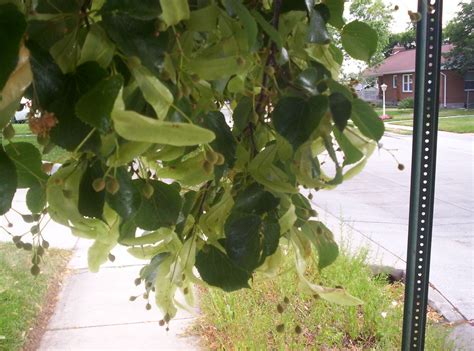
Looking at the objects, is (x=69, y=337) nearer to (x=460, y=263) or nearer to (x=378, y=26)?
(x=378, y=26)

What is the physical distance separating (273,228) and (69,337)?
87.1 inches

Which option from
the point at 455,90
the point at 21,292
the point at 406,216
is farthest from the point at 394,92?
the point at 21,292

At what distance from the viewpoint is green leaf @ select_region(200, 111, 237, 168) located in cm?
54

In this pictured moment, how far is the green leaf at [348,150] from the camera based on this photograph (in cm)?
58

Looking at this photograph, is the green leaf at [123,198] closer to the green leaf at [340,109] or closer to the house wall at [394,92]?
the green leaf at [340,109]

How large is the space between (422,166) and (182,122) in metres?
0.60

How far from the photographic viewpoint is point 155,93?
15.6 inches

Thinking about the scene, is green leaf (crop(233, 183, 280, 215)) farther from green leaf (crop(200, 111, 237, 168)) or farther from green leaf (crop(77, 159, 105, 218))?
green leaf (crop(77, 159, 105, 218))

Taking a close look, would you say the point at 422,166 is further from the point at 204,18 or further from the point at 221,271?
the point at 204,18

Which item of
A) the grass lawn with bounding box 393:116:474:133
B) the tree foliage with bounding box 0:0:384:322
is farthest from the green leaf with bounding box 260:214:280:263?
the grass lawn with bounding box 393:116:474:133

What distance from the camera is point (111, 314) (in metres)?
2.70

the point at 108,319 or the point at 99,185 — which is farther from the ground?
the point at 99,185

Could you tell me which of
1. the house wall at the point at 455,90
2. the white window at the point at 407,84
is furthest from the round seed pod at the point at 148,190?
the white window at the point at 407,84

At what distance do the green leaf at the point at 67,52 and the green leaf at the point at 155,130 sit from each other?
5.5 inches
